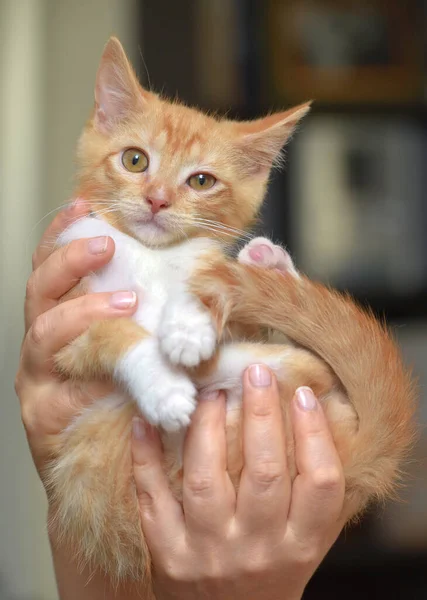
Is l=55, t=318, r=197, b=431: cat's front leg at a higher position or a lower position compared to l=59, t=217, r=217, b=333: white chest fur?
lower

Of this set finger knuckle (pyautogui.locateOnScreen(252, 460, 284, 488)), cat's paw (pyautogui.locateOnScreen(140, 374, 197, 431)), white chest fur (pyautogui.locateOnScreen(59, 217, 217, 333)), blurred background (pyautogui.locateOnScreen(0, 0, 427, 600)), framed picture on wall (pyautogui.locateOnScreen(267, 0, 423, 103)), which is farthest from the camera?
framed picture on wall (pyautogui.locateOnScreen(267, 0, 423, 103))

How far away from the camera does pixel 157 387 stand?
1.03 m

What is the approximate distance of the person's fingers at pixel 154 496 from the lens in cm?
113

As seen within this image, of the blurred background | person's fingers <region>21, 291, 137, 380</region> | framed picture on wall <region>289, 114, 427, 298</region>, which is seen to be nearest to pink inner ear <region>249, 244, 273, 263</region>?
person's fingers <region>21, 291, 137, 380</region>

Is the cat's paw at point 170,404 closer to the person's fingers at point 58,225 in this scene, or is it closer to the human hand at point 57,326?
the human hand at point 57,326

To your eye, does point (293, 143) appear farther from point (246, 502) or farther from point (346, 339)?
point (246, 502)

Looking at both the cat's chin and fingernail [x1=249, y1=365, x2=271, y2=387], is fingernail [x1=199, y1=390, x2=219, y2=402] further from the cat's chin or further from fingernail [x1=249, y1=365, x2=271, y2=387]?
the cat's chin

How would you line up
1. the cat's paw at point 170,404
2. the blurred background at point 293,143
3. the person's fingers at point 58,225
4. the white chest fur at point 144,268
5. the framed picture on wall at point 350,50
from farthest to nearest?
the framed picture on wall at point 350,50
the blurred background at point 293,143
the person's fingers at point 58,225
the white chest fur at point 144,268
the cat's paw at point 170,404

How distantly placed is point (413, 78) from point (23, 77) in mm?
1757

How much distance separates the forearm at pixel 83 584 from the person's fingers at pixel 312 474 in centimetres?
36

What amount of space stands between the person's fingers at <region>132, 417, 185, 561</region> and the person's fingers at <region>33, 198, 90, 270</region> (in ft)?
1.49

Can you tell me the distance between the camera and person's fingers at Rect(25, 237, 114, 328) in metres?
1.24

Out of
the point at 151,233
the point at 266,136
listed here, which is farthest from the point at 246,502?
the point at 266,136

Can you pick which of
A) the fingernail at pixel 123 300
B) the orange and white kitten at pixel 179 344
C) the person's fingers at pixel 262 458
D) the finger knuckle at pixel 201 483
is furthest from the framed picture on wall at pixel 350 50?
the finger knuckle at pixel 201 483
